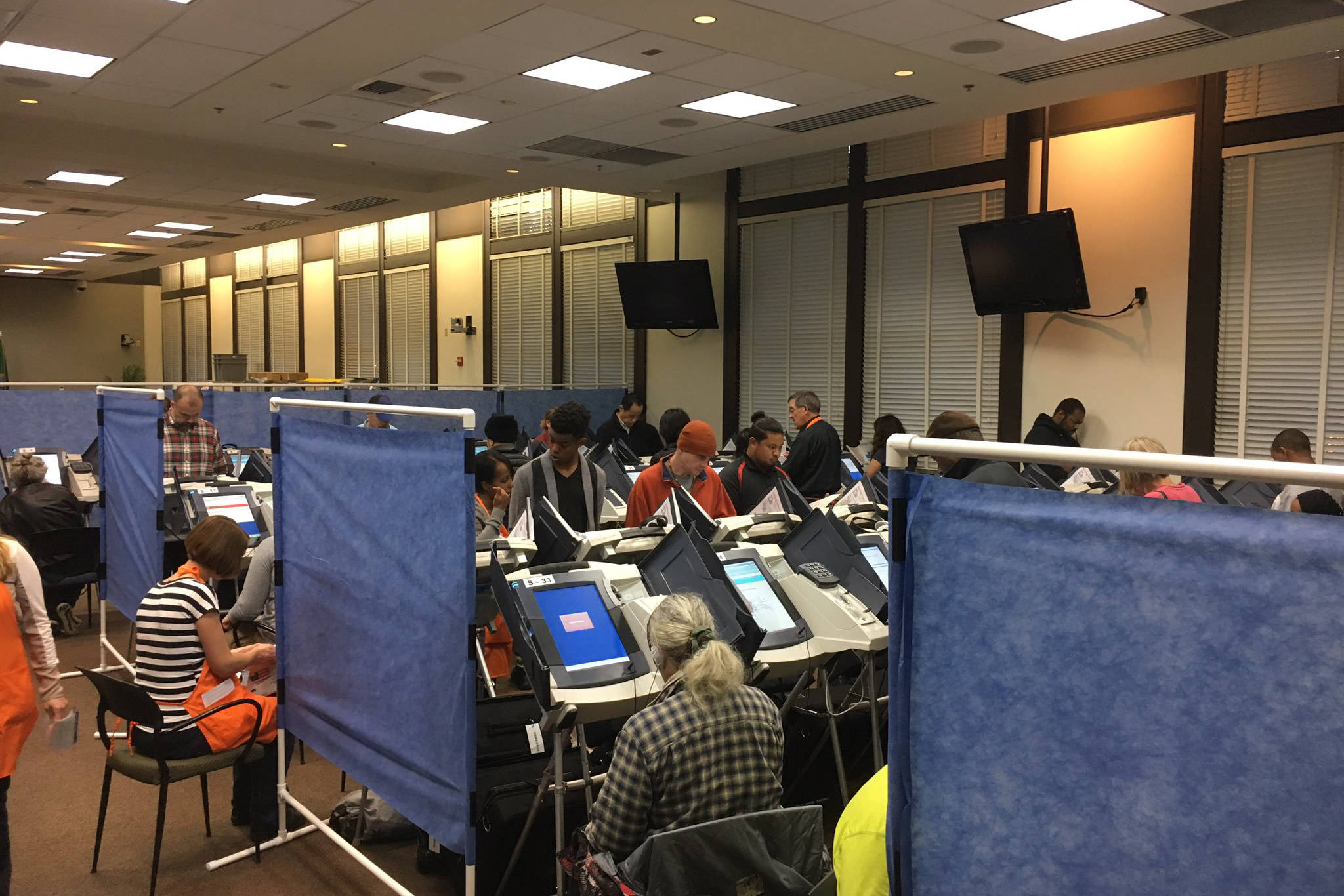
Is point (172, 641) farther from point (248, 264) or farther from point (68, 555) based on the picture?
point (248, 264)

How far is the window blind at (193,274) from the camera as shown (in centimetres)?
2361

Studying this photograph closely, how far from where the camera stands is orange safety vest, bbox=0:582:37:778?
2.87 metres

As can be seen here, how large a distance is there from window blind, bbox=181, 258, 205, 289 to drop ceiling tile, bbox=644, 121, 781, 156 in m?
17.3

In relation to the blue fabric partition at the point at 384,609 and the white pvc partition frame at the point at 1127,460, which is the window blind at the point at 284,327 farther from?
the white pvc partition frame at the point at 1127,460

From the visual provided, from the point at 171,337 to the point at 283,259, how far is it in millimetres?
6909

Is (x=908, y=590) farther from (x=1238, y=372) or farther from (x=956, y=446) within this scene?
(x=1238, y=372)

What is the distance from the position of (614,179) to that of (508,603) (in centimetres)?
889

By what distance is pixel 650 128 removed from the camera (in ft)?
29.1

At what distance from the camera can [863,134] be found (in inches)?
358

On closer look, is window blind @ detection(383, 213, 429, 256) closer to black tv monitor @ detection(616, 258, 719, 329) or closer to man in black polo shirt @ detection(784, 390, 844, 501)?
black tv monitor @ detection(616, 258, 719, 329)

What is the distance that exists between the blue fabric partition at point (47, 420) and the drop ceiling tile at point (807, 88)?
6274 millimetres

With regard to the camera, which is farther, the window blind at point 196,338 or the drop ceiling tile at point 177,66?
the window blind at point 196,338

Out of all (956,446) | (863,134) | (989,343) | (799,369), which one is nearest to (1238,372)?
(989,343)

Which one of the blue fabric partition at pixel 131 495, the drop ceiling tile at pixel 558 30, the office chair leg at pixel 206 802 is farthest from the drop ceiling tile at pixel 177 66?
the office chair leg at pixel 206 802
